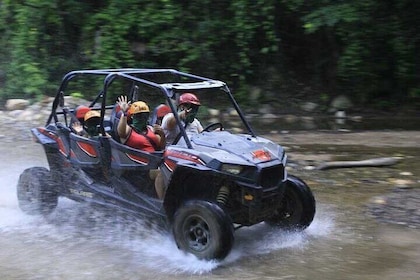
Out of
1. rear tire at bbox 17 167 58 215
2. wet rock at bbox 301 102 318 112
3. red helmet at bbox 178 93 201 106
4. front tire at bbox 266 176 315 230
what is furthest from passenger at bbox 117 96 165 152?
wet rock at bbox 301 102 318 112

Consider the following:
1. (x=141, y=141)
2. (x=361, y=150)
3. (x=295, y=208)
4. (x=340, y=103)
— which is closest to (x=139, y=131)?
(x=141, y=141)

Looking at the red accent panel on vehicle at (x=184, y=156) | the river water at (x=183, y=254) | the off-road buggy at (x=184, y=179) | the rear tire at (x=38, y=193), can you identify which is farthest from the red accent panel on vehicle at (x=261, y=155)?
the rear tire at (x=38, y=193)

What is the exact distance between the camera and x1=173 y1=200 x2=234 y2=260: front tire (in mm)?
5066

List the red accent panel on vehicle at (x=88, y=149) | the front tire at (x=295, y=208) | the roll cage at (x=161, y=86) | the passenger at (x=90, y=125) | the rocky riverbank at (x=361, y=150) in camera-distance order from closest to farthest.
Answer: the roll cage at (x=161, y=86), the front tire at (x=295, y=208), the red accent panel on vehicle at (x=88, y=149), the passenger at (x=90, y=125), the rocky riverbank at (x=361, y=150)

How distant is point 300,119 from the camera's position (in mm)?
13812

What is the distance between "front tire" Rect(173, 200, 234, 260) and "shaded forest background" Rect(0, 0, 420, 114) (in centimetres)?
890

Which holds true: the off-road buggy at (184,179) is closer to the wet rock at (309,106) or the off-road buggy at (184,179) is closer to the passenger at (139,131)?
the passenger at (139,131)

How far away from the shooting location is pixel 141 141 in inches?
235

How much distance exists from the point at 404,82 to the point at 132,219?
397 inches

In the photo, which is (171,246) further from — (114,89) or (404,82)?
(404,82)

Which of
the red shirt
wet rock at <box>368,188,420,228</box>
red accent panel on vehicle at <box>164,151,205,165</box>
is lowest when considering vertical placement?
wet rock at <box>368,188,420,228</box>

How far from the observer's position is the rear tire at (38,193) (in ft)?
21.7

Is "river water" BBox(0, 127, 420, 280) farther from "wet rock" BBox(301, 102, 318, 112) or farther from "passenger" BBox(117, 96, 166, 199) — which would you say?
"wet rock" BBox(301, 102, 318, 112)

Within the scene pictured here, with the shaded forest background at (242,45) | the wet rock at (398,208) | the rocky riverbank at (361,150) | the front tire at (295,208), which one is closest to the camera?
the front tire at (295,208)
